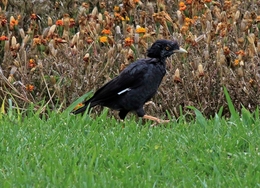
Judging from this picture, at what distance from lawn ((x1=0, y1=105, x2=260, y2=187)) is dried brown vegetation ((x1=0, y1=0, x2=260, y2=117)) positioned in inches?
34.0

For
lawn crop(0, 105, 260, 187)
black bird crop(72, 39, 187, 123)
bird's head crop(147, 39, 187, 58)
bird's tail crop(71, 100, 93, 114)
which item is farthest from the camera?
bird's head crop(147, 39, 187, 58)

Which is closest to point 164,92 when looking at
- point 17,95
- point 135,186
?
point 17,95

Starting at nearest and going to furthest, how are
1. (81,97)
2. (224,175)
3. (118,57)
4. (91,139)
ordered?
(224,175) < (91,139) < (81,97) < (118,57)

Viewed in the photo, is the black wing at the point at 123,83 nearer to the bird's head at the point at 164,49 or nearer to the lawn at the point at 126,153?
the bird's head at the point at 164,49

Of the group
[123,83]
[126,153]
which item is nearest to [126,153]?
[126,153]

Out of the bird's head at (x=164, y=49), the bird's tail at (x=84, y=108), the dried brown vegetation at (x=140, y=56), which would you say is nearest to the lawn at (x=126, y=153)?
the bird's tail at (x=84, y=108)

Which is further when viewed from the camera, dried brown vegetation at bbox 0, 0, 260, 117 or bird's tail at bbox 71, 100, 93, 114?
dried brown vegetation at bbox 0, 0, 260, 117

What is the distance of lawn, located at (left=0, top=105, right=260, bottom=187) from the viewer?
4.46 m

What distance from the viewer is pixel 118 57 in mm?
7469

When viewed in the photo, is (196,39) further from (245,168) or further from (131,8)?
(245,168)

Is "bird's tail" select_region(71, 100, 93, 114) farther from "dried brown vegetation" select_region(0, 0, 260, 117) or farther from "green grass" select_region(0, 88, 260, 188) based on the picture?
"green grass" select_region(0, 88, 260, 188)

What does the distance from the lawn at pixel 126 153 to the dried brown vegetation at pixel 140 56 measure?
2.83 ft

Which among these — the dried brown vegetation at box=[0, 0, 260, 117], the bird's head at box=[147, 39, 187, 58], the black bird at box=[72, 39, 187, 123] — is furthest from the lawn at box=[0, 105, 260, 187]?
the bird's head at box=[147, 39, 187, 58]

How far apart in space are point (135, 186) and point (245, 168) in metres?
0.84
